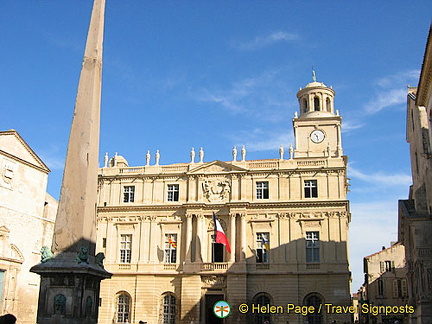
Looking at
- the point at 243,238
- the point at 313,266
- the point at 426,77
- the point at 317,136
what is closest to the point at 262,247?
the point at 243,238

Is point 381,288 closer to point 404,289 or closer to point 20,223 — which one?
point 404,289

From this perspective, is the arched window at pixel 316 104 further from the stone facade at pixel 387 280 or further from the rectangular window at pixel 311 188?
the stone facade at pixel 387 280

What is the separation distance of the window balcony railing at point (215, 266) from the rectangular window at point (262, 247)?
7.15 ft

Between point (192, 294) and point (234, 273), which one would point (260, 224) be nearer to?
point (234, 273)

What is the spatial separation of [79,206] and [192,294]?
2280 centimetres

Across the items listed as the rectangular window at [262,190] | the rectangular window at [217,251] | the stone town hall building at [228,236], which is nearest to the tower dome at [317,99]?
the stone town hall building at [228,236]

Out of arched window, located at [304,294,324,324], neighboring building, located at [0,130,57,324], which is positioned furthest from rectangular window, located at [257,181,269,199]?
neighboring building, located at [0,130,57,324]

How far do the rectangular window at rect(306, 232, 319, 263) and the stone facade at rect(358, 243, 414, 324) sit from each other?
1711 cm

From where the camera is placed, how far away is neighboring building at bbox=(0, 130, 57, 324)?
26.4 meters

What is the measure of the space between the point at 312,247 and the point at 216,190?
726cm

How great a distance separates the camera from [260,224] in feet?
112

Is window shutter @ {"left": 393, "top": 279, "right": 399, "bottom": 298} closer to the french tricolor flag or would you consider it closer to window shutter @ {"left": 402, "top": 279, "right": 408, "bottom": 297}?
window shutter @ {"left": 402, "top": 279, "right": 408, "bottom": 297}

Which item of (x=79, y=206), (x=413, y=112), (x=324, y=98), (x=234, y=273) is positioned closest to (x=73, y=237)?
(x=79, y=206)

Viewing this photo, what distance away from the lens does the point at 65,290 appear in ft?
36.9
